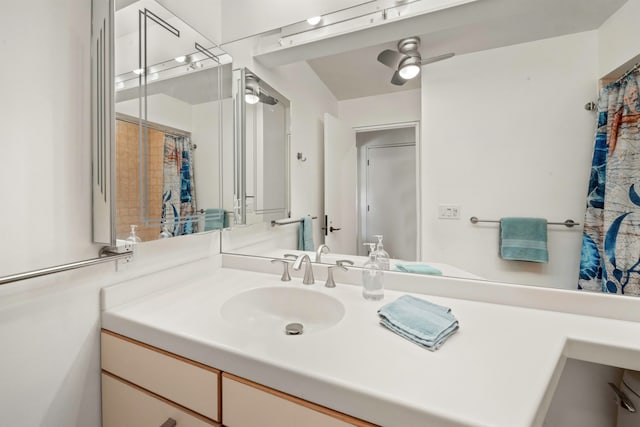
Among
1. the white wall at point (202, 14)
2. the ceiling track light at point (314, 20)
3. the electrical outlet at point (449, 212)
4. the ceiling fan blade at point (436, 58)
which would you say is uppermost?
the white wall at point (202, 14)

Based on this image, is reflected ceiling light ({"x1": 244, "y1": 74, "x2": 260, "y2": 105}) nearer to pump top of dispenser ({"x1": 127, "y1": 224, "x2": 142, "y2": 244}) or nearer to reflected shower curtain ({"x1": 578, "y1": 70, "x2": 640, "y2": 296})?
pump top of dispenser ({"x1": 127, "y1": 224, "x2": 142, "y2": 244})

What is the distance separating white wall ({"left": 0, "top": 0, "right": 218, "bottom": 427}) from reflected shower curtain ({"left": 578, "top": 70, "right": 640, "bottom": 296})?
64.3 inches

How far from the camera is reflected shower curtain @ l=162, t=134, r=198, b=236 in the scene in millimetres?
1111

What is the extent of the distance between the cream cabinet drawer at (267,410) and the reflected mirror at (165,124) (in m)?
0.64

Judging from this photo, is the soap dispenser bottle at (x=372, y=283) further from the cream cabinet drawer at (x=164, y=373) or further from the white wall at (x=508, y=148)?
the cream cabinet drawer at (x=164, y=373)

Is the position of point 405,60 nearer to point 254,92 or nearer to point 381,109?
point 381,109

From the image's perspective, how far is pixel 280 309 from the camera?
1136mm

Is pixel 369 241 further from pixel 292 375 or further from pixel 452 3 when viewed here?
pixel 452 3

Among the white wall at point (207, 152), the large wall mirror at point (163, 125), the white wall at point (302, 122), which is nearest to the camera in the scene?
the large wall mirror at point (163, 125)

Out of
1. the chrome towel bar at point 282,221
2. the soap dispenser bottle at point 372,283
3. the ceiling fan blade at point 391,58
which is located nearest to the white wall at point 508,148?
the ceiling fan blade at point 391,58

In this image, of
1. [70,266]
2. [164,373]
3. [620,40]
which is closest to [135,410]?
[164,373]

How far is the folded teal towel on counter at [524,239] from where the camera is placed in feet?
3.18

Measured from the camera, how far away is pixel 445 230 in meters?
1.09

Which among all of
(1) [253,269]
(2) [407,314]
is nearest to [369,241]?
(2) [407,314]
